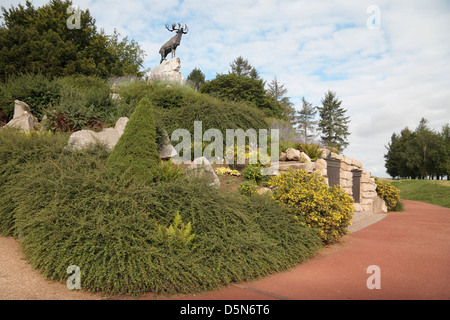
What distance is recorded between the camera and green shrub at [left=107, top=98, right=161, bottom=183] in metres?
5.58

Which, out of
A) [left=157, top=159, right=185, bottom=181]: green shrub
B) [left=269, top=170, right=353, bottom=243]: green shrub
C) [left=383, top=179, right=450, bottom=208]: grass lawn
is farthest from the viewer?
[left=383, top=179, right=450, bottom=208]: grass lawn

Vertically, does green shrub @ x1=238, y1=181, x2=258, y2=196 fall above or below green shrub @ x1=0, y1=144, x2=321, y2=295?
above

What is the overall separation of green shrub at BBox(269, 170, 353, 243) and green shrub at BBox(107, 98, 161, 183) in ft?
9.52

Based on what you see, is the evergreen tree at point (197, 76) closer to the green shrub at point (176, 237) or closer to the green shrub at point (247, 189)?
the green shrub at point (247, 189)

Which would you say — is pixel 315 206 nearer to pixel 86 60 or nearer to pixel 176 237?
pixel 176 237

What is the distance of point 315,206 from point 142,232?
378 cm

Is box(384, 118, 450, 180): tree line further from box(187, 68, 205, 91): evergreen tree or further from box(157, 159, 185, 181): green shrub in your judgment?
box(157, 159, 185, 181): green shrub

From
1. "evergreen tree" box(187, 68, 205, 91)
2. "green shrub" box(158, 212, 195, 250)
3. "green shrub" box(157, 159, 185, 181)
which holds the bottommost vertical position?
"green shrub" box(158, 212, 195, 250)

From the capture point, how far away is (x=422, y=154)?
106 ft

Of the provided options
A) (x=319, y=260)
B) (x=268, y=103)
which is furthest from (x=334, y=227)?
(x=268, y=103)

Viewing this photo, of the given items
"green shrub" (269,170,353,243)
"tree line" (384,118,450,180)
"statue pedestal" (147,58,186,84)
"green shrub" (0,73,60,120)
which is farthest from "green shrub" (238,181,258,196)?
"tree line" (384,118,450,180)

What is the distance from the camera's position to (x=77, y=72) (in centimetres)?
1644
